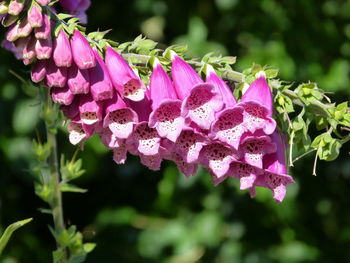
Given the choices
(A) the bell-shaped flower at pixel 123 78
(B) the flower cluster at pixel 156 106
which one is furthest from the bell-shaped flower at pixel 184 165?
(A) the bell-shaped flower at pixel 123 78

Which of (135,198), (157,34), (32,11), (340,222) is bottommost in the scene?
(340,222)

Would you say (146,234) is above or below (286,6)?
below

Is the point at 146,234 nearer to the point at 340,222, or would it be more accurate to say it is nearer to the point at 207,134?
the point at 340,222

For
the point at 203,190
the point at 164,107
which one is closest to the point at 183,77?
the point at 164,107

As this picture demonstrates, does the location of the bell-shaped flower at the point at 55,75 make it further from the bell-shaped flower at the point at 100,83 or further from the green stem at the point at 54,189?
the green stem at the point at 54,189

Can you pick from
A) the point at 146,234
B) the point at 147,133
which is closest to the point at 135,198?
the point at 146,234

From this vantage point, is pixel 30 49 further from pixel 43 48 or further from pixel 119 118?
pixel 119 118
